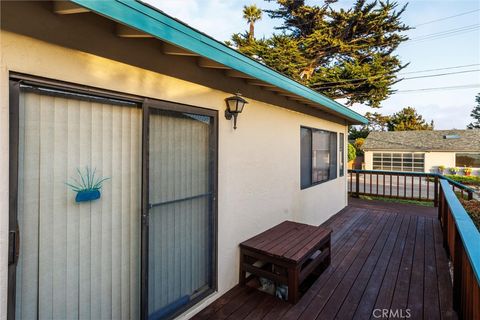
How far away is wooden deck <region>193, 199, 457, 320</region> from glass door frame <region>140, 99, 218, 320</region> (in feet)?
1.07

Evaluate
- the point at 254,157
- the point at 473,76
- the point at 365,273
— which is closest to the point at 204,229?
the point at 254,157

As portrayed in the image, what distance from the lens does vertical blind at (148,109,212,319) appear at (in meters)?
1.99

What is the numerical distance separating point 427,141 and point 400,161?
225 centimetres

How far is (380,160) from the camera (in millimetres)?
18484

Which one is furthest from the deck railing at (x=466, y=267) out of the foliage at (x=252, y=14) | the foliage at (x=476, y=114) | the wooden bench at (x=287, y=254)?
the foliage at (x=476, y=114)

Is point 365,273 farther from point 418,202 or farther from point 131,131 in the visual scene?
point 418,202

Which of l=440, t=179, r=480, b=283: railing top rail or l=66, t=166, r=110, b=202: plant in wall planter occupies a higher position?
l=66, t=166, r=110, b=202: plant in wall planter

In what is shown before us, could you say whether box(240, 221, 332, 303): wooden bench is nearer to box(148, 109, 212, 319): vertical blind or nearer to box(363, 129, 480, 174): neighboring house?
box(148, 109, 212, 319): vertical blind

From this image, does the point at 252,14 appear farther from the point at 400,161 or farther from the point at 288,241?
the point at 400,161

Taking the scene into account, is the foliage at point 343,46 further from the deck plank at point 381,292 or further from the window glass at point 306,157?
the deck plank at point 381,292

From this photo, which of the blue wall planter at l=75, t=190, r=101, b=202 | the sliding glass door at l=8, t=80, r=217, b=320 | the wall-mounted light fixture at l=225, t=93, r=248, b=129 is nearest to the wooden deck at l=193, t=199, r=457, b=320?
the sliding glass door at l=8, t=80, r=217, b=320

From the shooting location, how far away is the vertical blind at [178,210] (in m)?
1.99

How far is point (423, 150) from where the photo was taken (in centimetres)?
1688

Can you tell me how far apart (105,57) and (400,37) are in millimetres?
12313
